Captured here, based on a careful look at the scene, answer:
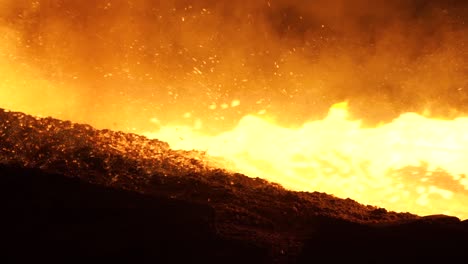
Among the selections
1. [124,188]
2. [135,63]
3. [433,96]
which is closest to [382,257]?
[124,188]

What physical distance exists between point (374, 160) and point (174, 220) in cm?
541

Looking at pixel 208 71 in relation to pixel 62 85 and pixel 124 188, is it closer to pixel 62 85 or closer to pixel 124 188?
pixel 62 85

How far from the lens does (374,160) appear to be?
866cm

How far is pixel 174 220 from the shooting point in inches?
174

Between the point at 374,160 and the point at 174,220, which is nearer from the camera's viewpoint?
the point at 174,220

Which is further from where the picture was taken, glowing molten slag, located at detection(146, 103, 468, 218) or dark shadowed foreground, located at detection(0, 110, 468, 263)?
glowing molten slag, located at detection(146, 103, 468, 218)

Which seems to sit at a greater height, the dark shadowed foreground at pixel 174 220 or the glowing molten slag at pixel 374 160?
the glowing molten slag at pixel 374 160

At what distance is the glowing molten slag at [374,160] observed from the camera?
8.34m

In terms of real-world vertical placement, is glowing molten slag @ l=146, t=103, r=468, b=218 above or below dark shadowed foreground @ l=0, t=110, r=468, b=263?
above

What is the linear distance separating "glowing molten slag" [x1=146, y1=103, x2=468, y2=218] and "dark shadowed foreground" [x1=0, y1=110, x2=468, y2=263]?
2694 millimetres

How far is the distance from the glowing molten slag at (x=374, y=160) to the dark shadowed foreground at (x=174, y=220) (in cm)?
269

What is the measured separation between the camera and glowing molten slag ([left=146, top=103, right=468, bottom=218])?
834 cm

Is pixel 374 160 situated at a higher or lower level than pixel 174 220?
higher

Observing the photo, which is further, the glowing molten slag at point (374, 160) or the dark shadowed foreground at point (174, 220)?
the glowing molten slag at point (374, 160)
